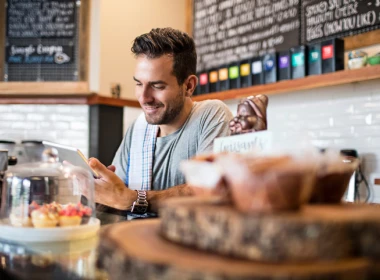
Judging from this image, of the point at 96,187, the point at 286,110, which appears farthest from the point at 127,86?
the point at 96,187

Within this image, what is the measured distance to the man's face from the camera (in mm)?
2082

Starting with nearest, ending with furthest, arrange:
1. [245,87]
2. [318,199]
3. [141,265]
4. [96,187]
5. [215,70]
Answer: [141,265] → [318,199] → [96,187] → [245,87] → [215,70]

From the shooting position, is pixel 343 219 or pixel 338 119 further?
pixel 338 119

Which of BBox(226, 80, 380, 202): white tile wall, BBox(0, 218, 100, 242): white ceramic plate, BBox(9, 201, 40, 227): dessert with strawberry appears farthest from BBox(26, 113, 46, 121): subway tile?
BBox(0, 218, 100, 242): white ceramic plate

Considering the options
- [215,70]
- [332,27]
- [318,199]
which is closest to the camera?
[318,199]

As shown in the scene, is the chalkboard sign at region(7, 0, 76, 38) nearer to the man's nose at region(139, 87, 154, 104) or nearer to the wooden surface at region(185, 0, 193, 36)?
the wooden surface at region(185, 0, 193, 36)

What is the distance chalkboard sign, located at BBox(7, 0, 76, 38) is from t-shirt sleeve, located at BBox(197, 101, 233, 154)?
2.21 meters

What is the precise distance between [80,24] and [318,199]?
138 inches

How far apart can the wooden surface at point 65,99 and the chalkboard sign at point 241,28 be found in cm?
80

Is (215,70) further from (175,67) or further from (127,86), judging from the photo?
(175,67)

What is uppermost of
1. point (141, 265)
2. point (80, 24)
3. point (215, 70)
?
point (80, 24)

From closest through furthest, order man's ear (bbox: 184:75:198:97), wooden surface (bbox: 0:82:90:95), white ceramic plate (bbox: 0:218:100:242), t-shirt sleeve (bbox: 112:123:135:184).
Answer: white ceramic plate (bbox: 0:218:100:242) → man's ear (bbox: 184:75:198:97) → t-shirt sleeve (bbox: 112:123:135:184) → wooden surface (bbox: 0:82:90:95)

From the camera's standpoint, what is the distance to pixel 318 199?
2.54 ft

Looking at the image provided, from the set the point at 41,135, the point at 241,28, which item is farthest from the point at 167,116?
the point at 41,135
